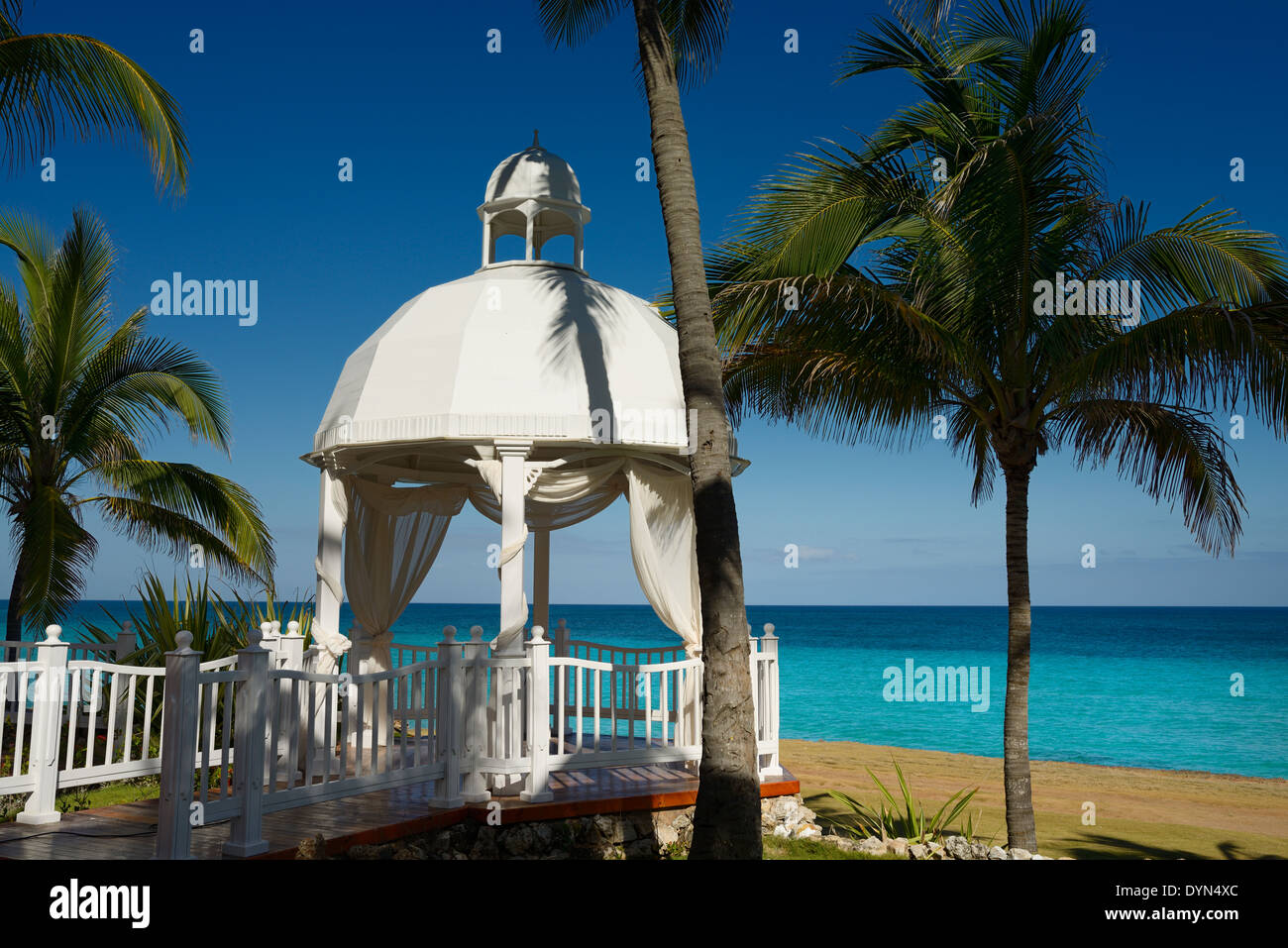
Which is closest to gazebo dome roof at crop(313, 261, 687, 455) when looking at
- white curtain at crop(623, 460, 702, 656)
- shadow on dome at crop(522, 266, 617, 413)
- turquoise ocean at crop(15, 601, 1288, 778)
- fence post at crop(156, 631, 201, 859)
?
Answer: shadow on dome at crop(522, 266, 617, 413)

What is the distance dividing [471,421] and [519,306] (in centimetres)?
159

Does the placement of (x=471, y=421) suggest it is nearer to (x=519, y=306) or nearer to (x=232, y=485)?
(x=519, y=306)

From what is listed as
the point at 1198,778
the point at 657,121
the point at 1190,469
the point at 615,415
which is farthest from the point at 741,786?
the point at 1198,778

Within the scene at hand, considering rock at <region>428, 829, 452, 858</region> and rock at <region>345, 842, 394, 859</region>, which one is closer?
rock at <region>345, 842, 394, 859</region>

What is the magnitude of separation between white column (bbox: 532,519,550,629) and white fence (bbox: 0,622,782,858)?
2.48 meters

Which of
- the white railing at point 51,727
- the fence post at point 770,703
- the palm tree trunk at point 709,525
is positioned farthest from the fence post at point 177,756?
the fence post at point 770,703

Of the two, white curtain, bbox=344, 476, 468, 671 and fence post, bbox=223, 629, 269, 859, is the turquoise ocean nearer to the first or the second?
white curtain, bbox=344, 476, 468, 671

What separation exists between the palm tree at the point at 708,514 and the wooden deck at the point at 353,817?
194cm

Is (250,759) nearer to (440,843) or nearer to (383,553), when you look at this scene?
(440,843)

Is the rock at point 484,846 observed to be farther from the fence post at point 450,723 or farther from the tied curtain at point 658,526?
the tied curtain at point 658,526

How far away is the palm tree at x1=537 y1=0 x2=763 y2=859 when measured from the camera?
22.7ft
